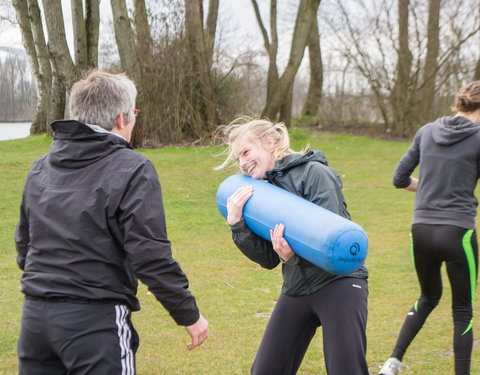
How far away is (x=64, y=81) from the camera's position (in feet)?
52.7

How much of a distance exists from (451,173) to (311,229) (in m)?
1.71

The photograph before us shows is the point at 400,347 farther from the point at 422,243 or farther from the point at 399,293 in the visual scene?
the point at 399,293

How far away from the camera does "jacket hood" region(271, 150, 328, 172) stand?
3612mm

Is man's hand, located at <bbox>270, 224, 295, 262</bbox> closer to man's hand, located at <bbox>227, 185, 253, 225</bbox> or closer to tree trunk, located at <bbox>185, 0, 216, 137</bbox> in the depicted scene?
man's hand, located at <bbox>227, 185, 253, 225</bbox>

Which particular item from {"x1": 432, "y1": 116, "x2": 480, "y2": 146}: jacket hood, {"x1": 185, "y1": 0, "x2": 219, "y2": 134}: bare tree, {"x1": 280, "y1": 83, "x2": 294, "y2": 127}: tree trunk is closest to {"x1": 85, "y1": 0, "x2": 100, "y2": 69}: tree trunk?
{"x1": 185, "y1": 0, "x2": 219, "y2": 134}: bare tree

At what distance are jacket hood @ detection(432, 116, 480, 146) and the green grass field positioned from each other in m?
1.84

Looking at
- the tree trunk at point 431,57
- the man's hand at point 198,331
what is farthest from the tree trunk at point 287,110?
the man's hand at point 198,331

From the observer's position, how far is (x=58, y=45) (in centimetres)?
1577

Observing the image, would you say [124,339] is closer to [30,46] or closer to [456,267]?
[456,267]

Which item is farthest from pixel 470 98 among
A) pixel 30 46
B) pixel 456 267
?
pixel 30 46

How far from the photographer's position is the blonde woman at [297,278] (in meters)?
3.44

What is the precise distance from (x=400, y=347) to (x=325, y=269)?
201cm

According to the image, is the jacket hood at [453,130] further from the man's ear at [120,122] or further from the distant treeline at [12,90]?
the distant treeline at [12,90]

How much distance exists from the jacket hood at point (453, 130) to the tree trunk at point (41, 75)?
1498 centimetres
